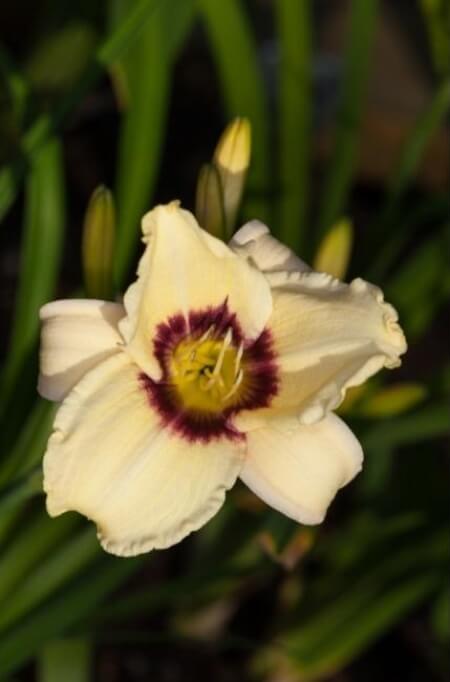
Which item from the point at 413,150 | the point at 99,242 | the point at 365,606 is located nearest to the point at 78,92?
the point at 99,242

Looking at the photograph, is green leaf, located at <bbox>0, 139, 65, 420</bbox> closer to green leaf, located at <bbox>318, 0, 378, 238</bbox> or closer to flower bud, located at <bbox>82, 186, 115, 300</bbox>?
flower bud, located at <bbox>82, 186, 115, 300</bbox>

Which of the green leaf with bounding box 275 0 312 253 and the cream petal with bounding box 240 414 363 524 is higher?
the cream petal with bounding box 240 414 363 524

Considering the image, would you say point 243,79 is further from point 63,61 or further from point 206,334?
point 206,334

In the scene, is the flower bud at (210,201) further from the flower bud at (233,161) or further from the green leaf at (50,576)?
the green leaf at (50,576)

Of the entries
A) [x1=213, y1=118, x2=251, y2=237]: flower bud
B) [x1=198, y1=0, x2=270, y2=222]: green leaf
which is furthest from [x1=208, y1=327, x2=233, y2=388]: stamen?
[x1=198, y1=0, x2=270, y2=222]: green leaf

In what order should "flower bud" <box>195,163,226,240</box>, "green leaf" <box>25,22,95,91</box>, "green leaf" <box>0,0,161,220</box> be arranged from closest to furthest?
"flower bud" <box>195,163,226,240</box> → "green leaf" <box>0,0,161,220</box> → "green leaf" <box>25,22,95,91</box>

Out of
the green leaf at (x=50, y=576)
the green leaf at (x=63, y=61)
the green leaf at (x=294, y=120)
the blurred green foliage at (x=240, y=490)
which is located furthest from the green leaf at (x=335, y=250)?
the green leaf at (x=63, y=61)

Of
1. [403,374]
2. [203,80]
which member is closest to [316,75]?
[203,80]
